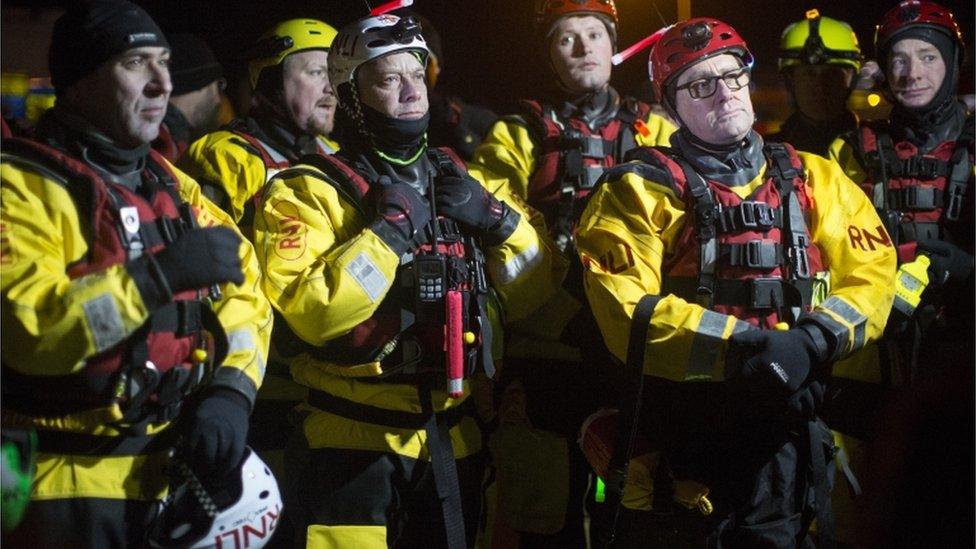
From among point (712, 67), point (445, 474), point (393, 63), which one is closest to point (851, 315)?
point (712, 67)

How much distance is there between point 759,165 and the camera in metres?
3.99

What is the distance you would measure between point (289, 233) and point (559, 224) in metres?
1.57

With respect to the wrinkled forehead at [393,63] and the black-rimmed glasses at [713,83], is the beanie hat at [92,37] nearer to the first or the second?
the wrinkled forehead at [393,63]

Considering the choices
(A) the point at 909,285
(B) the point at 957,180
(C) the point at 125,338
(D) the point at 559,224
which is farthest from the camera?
(D) the point at 559,224

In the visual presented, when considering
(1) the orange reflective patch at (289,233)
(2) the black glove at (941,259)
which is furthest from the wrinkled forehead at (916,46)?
(1) the orange reflective patch at (289,233)

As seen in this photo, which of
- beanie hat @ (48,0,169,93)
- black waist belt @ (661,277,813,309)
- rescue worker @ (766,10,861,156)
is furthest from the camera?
rescue worker @ (766,10,861,156)

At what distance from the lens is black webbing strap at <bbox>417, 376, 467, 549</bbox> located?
3.79m

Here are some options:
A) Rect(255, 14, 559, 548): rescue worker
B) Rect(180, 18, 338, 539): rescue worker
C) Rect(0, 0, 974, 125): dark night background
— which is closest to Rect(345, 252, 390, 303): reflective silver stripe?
Rect(255, 14, 559, 548): rescue worker

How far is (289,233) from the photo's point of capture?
12.3 feet

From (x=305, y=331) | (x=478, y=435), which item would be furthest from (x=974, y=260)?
(x=305, y=331)

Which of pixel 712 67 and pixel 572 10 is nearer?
pixel 712 67

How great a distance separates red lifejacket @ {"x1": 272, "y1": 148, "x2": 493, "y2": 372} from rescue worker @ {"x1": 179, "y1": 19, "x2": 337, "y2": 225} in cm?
106

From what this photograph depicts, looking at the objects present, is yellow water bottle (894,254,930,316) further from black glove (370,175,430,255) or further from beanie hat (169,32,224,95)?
beanie hat (169,32,224,95)

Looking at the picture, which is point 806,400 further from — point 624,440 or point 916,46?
point 916,46
